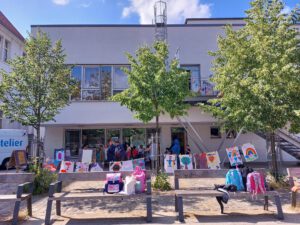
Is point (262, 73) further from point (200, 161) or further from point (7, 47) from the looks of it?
point (7, 47)

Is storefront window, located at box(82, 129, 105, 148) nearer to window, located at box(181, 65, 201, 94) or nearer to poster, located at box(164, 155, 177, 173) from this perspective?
poster, located at box(164, 155, 177, 173)

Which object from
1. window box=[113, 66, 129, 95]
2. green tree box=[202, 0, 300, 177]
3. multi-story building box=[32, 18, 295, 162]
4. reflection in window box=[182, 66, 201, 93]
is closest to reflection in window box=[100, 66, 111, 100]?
multi-story building box=[32, 18, 295, 162]

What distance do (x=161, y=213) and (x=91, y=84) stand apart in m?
11.6

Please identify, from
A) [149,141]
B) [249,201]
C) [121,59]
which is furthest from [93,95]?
[249,201]

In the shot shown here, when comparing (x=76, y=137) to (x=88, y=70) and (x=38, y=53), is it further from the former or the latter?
(x=38, y=53)

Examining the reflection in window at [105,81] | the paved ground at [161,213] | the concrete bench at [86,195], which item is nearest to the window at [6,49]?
the reflection in window at [105,81]

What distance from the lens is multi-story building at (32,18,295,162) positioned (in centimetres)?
1593

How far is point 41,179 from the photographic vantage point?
891 cm

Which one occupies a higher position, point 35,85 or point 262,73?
point 262,73

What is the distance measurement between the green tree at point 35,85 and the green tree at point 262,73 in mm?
5631

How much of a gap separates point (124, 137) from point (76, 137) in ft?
9.87

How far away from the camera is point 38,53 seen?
9586 mm

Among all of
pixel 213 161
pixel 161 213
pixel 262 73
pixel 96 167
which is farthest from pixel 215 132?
pixel 161 213

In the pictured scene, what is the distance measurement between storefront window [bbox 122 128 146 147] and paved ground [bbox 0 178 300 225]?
10.00m
